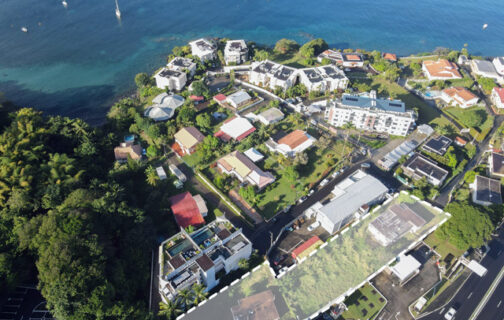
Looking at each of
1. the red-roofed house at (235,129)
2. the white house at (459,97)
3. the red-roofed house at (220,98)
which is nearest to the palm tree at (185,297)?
the red-roofed house at (235,129)

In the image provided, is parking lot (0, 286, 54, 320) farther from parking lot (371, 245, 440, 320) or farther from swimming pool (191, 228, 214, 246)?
parking lot (371, 245, 440, 320)

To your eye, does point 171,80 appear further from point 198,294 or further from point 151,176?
point 198,294

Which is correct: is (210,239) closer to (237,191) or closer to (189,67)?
(237,191)

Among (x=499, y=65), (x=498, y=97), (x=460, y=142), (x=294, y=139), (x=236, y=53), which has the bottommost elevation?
(x=460, y=142)

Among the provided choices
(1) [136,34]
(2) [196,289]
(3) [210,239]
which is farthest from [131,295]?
(1) [136,34]

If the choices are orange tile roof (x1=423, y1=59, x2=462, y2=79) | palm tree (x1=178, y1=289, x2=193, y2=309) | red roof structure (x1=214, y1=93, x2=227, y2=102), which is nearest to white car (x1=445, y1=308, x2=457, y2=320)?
palm tree (x1=178, y1=289, x2=193, y2=309)

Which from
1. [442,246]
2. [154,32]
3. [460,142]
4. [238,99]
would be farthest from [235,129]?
[154,32]
